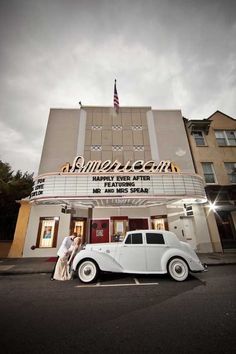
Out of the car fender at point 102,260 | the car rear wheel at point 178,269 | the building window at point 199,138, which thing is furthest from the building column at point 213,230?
the car fender at point 102,260

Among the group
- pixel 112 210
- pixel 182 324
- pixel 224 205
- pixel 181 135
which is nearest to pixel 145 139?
pixel 181 135

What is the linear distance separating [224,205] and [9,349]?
1434 cm

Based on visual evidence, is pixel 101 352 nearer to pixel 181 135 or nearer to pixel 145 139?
pixel 145 139

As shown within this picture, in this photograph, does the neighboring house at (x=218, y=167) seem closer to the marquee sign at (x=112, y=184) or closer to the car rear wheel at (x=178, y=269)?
the marquee sign at (x=112, y=184)

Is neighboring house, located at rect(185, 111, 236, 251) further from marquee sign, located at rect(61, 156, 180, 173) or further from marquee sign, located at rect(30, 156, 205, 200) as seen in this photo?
marquee sign, located at rect(61, 156, 180, 173)

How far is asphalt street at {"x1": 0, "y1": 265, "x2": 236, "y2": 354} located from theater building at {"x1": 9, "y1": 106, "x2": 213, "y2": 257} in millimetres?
4875

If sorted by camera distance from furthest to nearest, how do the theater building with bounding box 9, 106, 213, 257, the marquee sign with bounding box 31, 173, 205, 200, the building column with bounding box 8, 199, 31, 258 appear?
the building column with bounding box 8, 199, 31, 258 < the theater building with bounding box 9, 106, 213, 257 < the marquee sign with bounding box 31, 173, 205, 200

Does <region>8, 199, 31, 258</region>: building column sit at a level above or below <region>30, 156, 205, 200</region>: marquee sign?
below

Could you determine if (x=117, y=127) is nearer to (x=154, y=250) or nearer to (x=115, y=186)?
(x=115, y=186)

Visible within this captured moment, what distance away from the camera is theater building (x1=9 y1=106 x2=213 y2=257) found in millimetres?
9961

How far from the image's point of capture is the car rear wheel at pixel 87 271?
6.12 m

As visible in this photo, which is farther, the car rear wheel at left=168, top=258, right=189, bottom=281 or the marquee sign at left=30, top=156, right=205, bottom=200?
the marquee sign at left=30, top=156, right=205, bottom=200

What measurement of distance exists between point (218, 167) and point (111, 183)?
10.4m

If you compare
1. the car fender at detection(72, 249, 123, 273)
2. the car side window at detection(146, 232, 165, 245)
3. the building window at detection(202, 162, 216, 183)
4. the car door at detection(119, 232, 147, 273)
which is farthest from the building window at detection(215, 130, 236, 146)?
the car fender at detection(72, 249, 123, 273)
